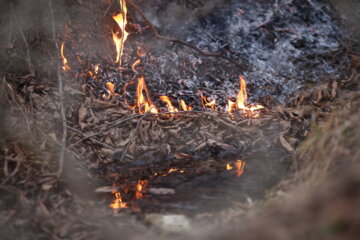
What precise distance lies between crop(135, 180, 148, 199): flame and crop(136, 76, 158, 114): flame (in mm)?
1070

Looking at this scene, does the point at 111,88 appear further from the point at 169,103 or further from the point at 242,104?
the point at 242,104

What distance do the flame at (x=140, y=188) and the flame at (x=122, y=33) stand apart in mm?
2395

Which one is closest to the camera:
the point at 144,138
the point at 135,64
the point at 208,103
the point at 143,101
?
the point at 144,138

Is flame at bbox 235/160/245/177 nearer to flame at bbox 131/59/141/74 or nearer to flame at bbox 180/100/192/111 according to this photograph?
flame at bbox 180/100/192/111

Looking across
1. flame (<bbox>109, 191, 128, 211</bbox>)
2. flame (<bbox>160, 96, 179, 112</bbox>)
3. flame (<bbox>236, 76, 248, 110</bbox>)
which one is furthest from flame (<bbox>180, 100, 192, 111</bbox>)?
flame (<bbox>109, 191, 128, 211</bbox>)

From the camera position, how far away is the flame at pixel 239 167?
379 cm

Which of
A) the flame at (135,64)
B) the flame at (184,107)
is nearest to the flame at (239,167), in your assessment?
the flame at (184,107)

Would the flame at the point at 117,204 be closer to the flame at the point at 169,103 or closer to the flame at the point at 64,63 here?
the flame at the point at 169,103

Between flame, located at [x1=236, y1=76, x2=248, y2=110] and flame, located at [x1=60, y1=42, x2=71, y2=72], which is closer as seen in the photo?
flame, located at [x1=236, y1=76, x2=248, y2=110]

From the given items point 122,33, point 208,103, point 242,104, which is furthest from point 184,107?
point 122,33

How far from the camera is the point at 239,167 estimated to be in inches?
155

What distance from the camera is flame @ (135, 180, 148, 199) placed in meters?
3.45

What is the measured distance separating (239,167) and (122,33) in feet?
9.35

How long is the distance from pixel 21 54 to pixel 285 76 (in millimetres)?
3651
